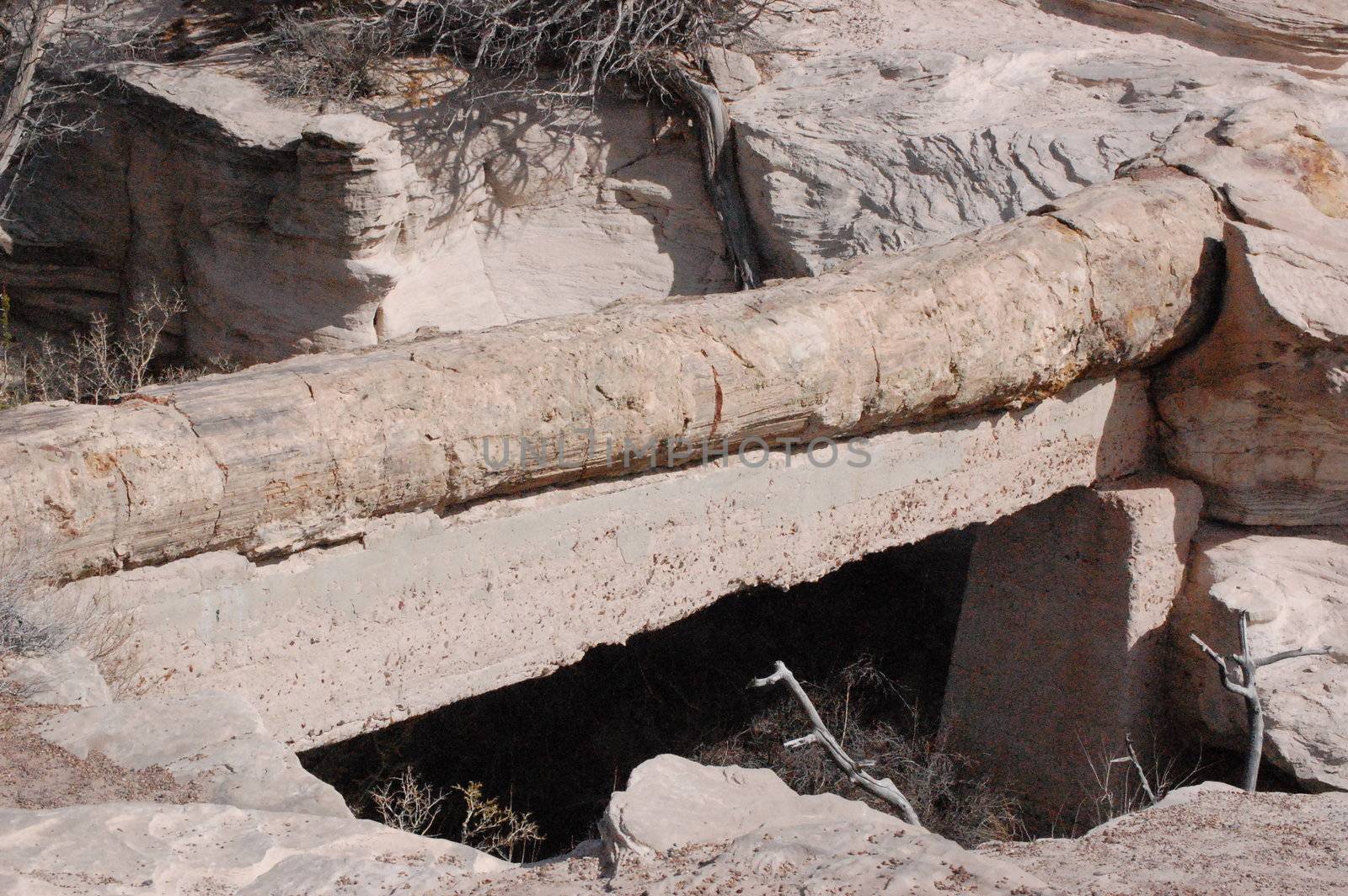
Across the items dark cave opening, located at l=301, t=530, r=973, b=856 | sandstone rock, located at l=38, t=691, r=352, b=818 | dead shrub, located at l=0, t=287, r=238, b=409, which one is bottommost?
dark cave opening, located at l=301, t=530, r=973, b=856

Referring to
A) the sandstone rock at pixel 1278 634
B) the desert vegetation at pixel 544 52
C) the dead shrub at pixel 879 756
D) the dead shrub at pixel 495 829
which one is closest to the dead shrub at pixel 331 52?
the desert vegetation at pixel 544 52

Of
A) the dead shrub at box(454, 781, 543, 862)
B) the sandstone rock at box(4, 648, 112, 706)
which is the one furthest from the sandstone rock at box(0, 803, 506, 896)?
the dead shrub at box(454, 781, 543, 862)

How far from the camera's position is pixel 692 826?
7.16 feet

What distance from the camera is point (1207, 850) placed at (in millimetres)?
2604

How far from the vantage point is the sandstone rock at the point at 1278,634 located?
427cm

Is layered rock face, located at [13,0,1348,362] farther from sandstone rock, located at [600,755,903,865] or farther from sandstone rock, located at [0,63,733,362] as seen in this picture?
sandstone rock, located at [600,755,903,865]

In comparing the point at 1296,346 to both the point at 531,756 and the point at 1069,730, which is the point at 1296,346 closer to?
the point at 1069,730

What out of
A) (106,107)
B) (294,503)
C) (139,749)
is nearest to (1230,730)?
(294,503)

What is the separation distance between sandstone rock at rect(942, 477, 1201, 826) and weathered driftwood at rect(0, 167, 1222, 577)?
0.65 m

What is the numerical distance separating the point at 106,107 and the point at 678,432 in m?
6.25

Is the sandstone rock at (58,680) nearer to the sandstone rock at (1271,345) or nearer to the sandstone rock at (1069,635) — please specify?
the sandstone rock at (1069,635)

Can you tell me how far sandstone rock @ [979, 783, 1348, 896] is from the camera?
2248mm

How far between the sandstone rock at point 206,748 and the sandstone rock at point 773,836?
0.53m

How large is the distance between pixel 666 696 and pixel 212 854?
13.9 feet
